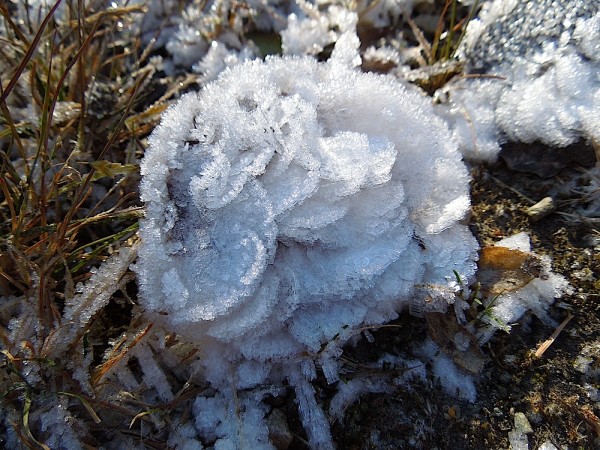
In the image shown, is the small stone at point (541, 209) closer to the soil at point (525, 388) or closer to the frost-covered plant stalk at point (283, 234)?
the soil at point (525, 388)

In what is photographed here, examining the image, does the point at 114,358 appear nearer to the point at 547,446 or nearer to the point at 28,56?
the point at 28,56

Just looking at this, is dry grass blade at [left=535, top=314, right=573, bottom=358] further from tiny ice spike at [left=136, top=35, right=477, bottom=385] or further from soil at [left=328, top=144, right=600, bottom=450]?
tiny ice spike at [left=136, top=35, right=477, bottom=385]

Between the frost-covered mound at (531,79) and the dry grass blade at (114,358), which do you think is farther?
the frost-covered mound at (531,79)

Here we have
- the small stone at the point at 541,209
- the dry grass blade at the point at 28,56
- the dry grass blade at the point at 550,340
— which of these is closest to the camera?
the dry grass blade at the point at 28,56

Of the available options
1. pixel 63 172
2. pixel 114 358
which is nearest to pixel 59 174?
pixel 63 172

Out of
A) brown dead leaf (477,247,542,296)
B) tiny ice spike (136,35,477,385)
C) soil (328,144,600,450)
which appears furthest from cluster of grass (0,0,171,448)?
brown dead leaf (477,247,542,296)

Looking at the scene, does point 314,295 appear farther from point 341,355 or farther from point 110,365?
point 110,365

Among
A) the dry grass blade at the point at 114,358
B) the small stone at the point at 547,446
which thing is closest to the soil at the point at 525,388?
the small stone at the point at 547,446
